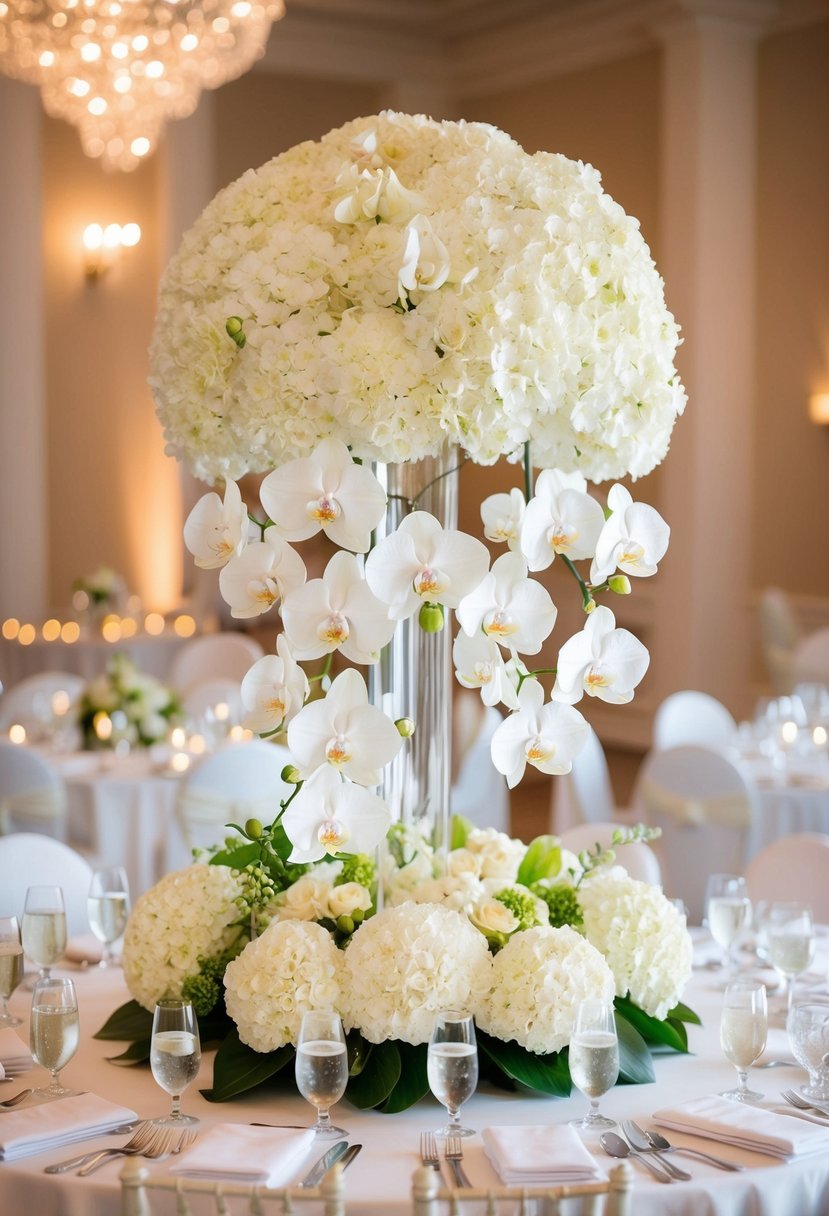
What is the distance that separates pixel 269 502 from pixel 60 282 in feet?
24.9

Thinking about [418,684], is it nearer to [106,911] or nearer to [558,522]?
[558,522]

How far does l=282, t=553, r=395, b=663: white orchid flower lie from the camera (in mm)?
1946

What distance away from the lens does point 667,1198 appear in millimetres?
1843

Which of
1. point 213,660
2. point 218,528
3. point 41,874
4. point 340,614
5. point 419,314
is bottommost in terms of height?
point 41,874

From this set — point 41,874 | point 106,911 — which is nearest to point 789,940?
point 106,911

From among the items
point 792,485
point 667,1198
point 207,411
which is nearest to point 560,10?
point 792,485

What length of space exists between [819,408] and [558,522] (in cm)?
710

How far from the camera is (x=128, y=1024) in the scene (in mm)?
2361

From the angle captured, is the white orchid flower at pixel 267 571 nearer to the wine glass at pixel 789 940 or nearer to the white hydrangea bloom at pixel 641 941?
the white hydrangea bloom at pixel 641 941

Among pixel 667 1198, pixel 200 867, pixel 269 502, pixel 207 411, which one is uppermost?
pixel 207 411

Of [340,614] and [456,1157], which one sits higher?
[340,614]

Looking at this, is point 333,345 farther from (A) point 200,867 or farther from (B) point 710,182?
(B) point 710,182

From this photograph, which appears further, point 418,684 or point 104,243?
point 104,243

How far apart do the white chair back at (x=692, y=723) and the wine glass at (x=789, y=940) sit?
2.81m
